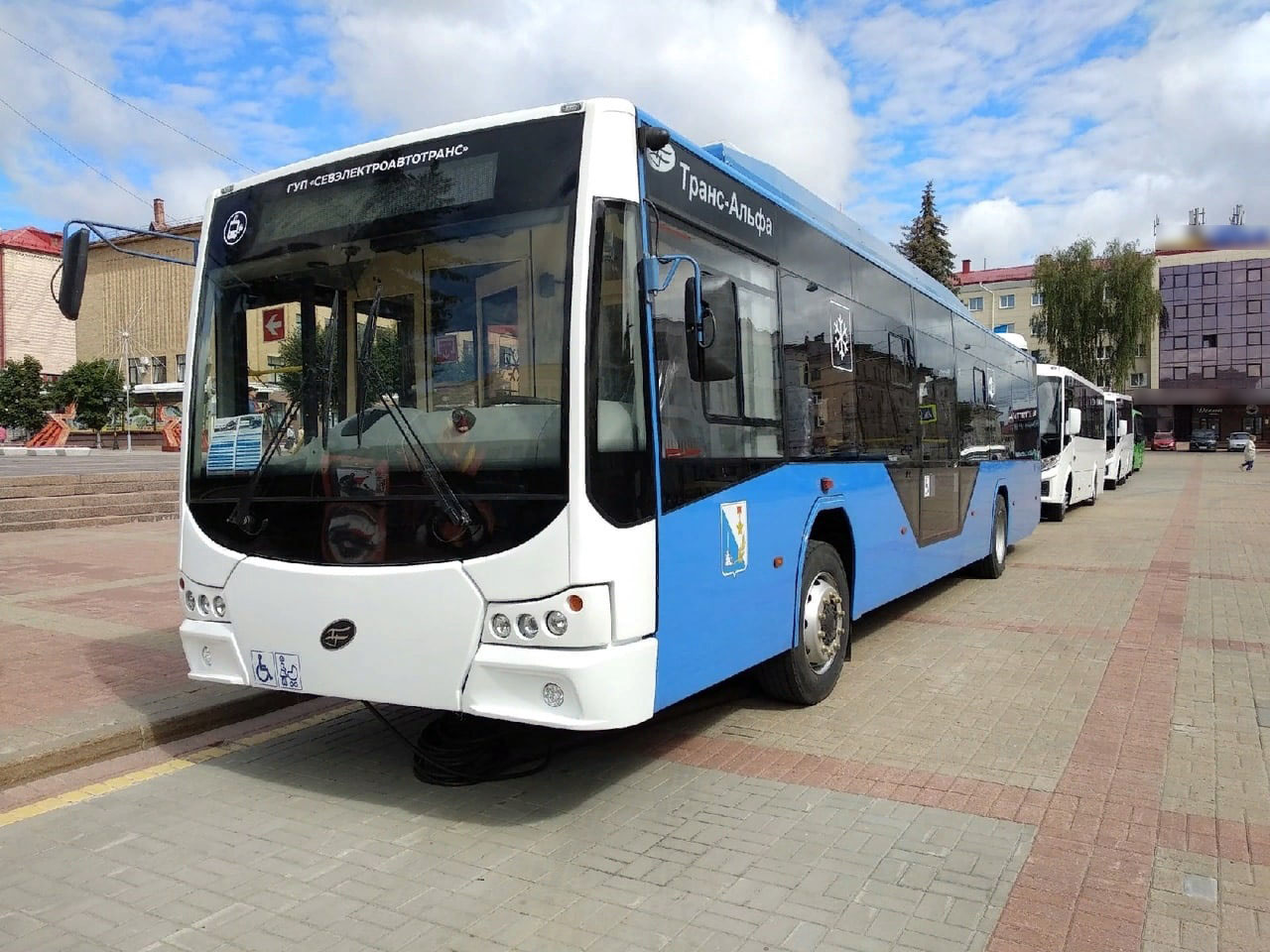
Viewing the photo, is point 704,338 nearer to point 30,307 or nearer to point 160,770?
point 160,770

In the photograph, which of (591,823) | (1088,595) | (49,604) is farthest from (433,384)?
(1088,595)

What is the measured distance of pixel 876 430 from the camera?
7.27 metres

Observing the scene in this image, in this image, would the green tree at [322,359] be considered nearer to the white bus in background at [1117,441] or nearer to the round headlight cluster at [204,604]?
the round headlight cluster at [204,604]

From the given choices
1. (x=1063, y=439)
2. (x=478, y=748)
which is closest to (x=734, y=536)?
(x=478, y=748)

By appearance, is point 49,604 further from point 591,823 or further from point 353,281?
point 591,823

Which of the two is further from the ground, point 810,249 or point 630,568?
point 810,249

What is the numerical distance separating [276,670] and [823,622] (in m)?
3.21

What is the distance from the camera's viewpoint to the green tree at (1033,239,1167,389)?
62594 millimetres

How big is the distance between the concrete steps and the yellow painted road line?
38.4ft

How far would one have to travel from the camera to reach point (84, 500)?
16.8m

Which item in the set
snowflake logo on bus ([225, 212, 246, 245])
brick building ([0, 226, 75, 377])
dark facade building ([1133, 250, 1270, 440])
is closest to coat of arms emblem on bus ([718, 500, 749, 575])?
snowflake logo on bus ([225, 212, 246, 245])

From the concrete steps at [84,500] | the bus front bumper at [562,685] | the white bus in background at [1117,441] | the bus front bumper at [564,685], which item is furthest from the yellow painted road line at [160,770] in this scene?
the white bus in background at [1117,441]

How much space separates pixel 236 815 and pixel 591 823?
66.1 inches

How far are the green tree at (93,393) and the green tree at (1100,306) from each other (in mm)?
56346
